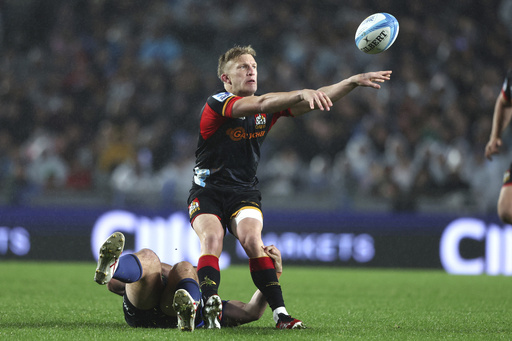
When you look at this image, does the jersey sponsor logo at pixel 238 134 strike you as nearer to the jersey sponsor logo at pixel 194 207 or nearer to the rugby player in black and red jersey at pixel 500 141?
the jersey sponsor logo at pixel 194 207

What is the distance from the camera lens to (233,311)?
491 centimetres

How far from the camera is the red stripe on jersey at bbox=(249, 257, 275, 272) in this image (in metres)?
4.86

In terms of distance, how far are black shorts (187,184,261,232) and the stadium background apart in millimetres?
6572

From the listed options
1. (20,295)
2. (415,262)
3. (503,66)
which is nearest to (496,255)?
(415,262)

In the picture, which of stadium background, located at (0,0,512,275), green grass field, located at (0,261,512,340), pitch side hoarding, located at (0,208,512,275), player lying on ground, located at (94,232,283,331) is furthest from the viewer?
stadium background, located at (0,0,512,275)

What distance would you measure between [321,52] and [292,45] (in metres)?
0.67

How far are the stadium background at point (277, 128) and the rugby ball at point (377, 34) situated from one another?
6974 mm

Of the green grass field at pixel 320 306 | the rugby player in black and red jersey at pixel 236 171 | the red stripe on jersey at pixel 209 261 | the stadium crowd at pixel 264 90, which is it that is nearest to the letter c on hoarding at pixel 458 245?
the stadium crowd at pixel 264 90

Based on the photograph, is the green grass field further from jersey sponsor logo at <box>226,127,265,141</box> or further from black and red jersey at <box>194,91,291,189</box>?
jersey sponsor logo at <box>226,127,265,141</box>

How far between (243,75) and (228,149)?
560 millimetres

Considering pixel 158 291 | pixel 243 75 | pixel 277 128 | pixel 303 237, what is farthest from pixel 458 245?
pixel 158 291

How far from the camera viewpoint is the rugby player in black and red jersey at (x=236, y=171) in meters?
4.70

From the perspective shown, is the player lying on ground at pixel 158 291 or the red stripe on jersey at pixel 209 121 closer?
the player lying on ground at pixel 158 291

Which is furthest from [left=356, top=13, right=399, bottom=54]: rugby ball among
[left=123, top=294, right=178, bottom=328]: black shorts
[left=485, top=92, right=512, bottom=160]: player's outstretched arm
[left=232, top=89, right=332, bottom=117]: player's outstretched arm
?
[left=123, top=294, right=178, bottom=328]: black shorts
